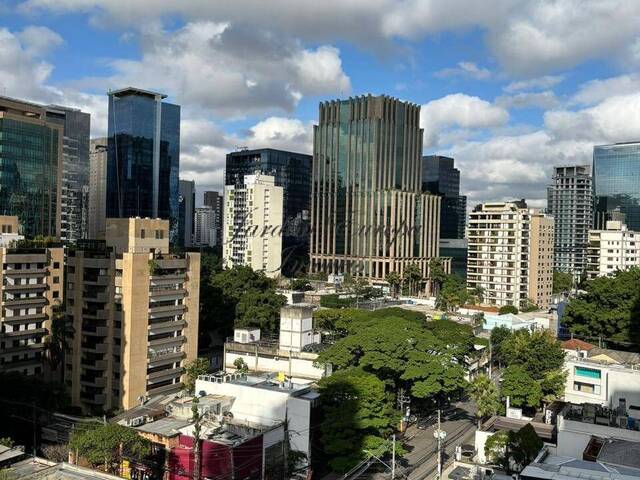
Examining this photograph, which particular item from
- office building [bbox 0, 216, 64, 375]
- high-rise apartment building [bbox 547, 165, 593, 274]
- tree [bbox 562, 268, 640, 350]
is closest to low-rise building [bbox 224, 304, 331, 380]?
office building [bbox 0, 216, 64, 375]

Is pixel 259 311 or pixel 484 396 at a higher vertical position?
pixel 259 311

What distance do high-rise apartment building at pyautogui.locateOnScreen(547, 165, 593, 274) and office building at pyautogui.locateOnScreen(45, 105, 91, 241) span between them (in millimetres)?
127141

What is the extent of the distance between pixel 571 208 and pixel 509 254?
85.7 metres

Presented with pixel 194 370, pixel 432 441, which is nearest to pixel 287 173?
pixel 194 370

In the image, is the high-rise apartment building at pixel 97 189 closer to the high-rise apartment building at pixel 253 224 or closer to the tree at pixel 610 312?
the high-rise apartment building at pixel 253 224

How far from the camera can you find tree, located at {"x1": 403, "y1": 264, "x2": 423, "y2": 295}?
114238mm

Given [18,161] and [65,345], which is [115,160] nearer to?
[18,161]

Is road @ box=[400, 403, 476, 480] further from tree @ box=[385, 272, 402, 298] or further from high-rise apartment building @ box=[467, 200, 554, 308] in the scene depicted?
tree @ box=[385, 272, 402, 298]

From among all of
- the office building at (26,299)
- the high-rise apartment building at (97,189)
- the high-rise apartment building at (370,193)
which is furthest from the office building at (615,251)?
the high-rise apartment building at (97,189)

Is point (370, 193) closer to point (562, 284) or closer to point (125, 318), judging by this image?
point (562, 284)

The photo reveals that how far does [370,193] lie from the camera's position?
138 meters

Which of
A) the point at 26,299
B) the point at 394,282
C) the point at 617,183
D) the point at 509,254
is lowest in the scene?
the point at 394,282

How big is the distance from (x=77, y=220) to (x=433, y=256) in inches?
3714

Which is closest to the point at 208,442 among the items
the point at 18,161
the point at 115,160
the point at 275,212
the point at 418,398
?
the point at 418,398
